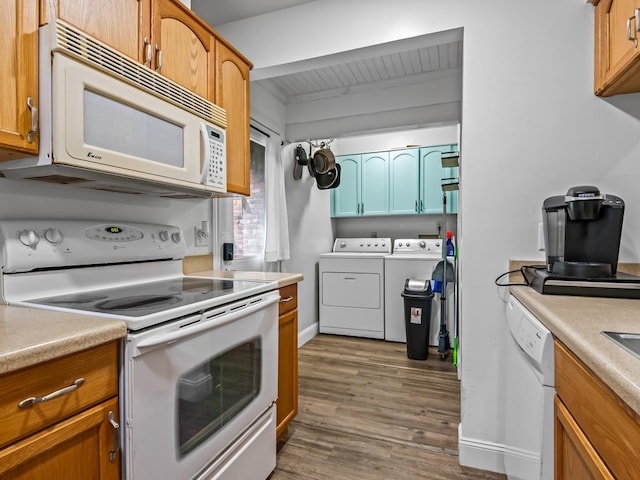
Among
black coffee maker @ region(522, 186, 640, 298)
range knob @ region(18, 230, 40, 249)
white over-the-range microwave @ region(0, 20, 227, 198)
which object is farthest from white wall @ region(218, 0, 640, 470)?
range knob @ region(18, 230, 40, 249)

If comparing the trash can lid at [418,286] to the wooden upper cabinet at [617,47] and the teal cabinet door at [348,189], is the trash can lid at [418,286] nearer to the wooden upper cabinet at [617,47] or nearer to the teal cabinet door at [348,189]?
the teal cabinet door at [348,189]

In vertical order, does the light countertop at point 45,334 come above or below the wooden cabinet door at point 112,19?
below

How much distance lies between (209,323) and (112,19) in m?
1.12

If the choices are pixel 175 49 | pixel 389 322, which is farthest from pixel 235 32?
pixel 389 322

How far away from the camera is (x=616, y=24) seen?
133cm

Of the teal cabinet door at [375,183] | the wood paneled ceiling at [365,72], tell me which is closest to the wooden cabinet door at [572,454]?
the wood paneled ceiling at [365,72]

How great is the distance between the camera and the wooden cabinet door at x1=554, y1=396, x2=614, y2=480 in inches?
27.5

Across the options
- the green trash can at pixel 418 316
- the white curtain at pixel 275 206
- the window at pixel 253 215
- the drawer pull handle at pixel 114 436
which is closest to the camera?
the drawer pull handle at pixel 114 436

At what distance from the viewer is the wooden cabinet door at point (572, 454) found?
70cm

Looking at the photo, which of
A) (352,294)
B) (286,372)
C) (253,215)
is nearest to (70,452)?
(286,372)

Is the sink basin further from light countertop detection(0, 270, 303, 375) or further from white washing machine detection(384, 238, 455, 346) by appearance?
white washing machine detection(384, 238, 455, 346)

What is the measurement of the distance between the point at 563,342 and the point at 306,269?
288cm

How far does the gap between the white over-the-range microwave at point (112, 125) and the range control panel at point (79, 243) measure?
167 mm

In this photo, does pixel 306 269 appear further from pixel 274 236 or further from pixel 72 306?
pixel 72 306
